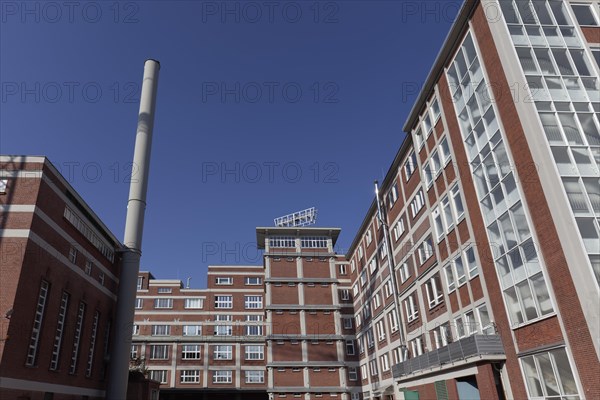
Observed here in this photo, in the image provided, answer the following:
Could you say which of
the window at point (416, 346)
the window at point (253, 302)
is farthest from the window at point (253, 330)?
the window at point (416, 346)

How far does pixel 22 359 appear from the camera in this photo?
74.9 feet

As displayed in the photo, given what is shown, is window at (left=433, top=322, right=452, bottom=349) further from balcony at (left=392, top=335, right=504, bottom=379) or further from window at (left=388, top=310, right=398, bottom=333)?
window at (left=388, top=310, right=398, bottom=333)

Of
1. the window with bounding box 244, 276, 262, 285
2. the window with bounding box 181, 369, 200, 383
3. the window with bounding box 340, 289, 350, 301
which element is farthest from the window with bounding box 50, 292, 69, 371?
the window with bounding box 244, 276, 262, 285

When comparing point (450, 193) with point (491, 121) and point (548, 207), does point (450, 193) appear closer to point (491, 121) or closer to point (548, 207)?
point (491, 121)

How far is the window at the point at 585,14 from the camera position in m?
25.0

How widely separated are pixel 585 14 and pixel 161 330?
69316mm

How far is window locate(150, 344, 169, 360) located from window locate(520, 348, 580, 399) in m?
59.6

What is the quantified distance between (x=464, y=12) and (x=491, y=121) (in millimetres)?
7201

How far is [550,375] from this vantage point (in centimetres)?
1945

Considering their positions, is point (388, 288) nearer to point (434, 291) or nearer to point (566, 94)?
point (434, 291)

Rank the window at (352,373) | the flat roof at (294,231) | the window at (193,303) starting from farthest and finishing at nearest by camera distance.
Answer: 1. the window at (193,303)
2. the flat roof at (294,231)
3. the window at (352,373)

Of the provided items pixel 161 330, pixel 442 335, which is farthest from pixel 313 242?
pixel 442 335

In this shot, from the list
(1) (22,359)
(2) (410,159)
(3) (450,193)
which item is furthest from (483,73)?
(1) (22,359)

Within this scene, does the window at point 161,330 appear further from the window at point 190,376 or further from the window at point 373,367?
the window at point 373,367
